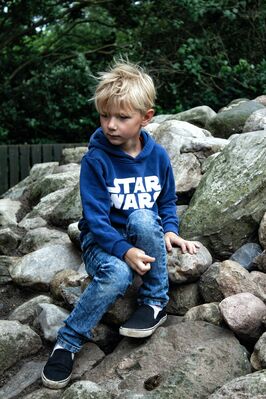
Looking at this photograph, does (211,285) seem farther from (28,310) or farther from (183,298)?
(28,310)

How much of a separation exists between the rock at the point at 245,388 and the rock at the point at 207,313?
0.54m

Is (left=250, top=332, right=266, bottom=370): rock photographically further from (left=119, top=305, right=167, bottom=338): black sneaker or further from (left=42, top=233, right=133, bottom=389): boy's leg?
(left=42, top=233, right=133, bottom=389): boy's leg

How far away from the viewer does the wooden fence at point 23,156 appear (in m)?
7.60

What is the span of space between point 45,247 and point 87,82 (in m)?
4.93

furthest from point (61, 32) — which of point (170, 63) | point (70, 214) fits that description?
point (70, 214)

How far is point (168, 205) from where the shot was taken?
3367 millimetres

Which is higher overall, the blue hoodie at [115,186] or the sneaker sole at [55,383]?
the blue hoodie at [115,186]

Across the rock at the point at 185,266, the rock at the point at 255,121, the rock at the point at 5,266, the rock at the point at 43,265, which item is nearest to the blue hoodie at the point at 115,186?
the rock at the point at 185,266

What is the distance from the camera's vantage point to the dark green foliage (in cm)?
818

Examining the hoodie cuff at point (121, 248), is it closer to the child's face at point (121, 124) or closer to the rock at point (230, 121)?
Answer: the child's face at point (121, 124)

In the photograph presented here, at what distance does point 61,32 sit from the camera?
9.91 meters

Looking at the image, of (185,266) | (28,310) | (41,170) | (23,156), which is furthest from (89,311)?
(23,156)

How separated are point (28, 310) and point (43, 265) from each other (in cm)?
49

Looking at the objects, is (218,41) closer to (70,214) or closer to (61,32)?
(61,32)
